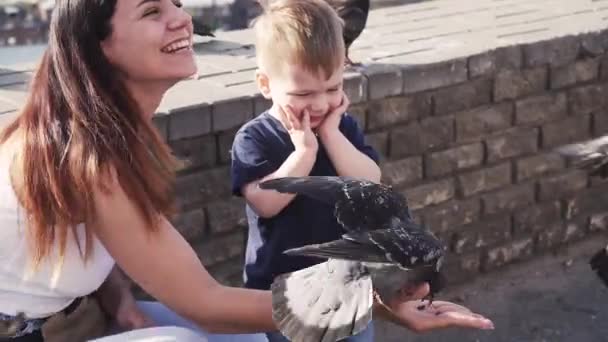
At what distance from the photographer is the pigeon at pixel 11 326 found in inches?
90.4

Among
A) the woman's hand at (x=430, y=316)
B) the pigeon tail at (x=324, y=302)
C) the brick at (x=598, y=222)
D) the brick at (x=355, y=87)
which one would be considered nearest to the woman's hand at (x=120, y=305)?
the pigeon tail at (x=324, y=302)

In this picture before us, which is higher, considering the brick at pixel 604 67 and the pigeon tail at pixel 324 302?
the pigeon tail at pixel 324 302

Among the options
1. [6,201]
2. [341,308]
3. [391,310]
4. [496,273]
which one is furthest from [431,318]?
[496,273]

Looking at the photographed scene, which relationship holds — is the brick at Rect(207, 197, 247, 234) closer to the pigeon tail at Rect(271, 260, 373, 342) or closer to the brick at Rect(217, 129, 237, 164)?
the brick at Rect(217, 129, 237, 164)

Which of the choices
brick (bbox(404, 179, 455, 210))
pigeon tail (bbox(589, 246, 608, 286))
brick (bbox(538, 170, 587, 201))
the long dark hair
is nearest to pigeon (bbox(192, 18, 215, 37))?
brick (bbox(404, 179, 455, 210))

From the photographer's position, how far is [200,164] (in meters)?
3.52

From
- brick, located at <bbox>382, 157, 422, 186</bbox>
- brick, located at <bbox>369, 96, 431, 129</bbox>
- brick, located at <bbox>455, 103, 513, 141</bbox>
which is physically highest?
brick, located at <bbox>369, 96, 431, 129</bbox>

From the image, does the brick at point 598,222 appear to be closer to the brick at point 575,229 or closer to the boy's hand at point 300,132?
the brick at point 575,229

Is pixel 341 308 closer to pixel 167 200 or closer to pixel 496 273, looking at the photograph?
pixel 167 200

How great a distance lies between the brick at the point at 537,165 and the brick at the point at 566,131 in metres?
0.07

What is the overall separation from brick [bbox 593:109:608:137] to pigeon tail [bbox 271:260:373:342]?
3.33m

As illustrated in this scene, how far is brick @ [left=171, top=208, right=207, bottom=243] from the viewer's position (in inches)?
139

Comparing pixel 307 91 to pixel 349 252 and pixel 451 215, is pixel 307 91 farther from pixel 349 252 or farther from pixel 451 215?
pixel 451 215

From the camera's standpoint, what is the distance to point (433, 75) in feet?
14.1
